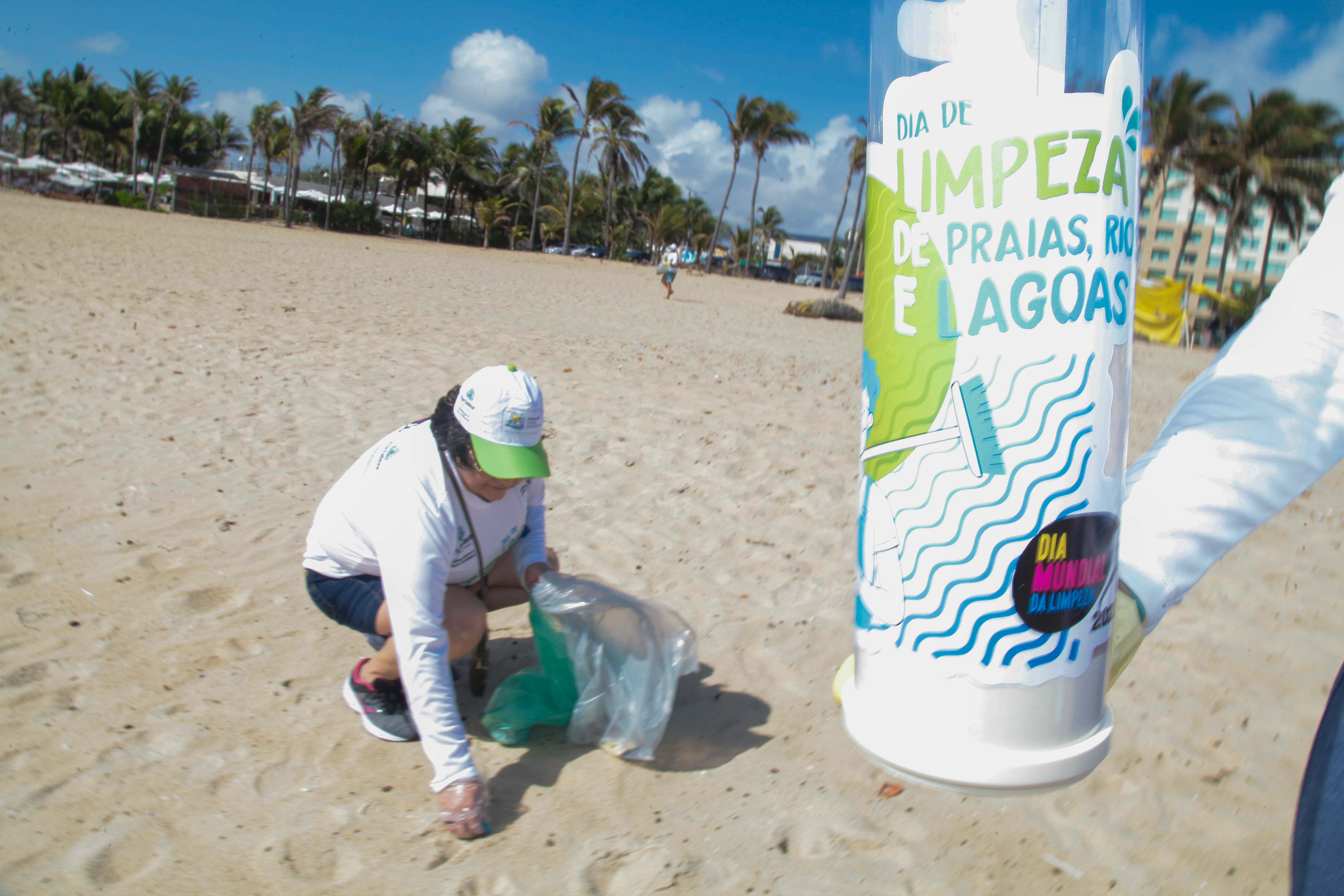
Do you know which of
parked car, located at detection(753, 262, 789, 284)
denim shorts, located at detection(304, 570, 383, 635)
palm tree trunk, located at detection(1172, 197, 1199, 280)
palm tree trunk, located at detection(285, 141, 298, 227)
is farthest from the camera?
parked car, located at detection(753, 262, 789, 284)

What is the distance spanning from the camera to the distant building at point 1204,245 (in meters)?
29.9

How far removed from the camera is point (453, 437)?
2.36 metres

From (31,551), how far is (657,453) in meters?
3.03

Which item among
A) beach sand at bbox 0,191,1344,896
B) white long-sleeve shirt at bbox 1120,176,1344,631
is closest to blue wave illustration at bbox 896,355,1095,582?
white long-sleeve shirt at bbox 1120,176,1344,631

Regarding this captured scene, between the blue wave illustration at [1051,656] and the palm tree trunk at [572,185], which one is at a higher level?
the palm tree trunk at [572,185]

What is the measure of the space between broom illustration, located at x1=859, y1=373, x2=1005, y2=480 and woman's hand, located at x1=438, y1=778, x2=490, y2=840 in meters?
1.78

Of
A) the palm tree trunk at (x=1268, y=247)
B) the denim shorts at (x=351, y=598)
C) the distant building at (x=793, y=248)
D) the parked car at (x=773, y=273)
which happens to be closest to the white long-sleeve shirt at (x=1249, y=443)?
the denim shorts at (x=351, y=598)

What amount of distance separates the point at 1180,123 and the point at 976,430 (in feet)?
114

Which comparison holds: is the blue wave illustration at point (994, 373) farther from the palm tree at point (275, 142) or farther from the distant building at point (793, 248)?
the distant building at point (793, 248)

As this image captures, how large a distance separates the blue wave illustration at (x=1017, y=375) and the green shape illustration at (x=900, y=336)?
52mm

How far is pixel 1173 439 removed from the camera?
104cm

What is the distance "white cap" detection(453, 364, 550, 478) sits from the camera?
2.24 metres

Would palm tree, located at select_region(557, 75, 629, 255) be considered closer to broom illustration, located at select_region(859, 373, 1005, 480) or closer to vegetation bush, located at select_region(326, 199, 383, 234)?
vegetation bush, located at select_region(326, 199, 383, 234)

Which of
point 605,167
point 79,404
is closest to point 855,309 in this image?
point 79,404
